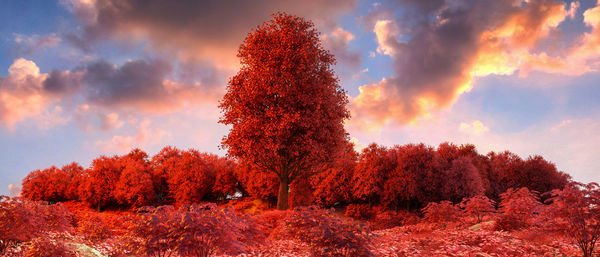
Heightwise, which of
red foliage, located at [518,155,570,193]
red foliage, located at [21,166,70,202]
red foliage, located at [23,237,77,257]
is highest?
red foliage, located at [518,155,570,193]

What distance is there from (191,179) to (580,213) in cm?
2613

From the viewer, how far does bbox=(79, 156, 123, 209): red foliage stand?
3058 centimetres

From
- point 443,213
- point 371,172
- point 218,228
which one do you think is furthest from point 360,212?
point 218,228

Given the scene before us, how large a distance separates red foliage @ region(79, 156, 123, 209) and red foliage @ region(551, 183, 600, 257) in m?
31.7

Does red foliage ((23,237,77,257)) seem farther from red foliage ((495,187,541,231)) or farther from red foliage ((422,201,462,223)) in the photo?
red foliage ((495,187,541,231))

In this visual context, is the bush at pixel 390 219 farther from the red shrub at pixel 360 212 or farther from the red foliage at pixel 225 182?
the red foliage at pixel 225 182

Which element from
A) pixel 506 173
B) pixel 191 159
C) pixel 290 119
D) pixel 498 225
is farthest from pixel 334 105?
pixel 506 173

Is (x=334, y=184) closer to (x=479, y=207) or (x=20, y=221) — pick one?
(x=479, y=207)

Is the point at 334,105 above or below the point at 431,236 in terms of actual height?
above

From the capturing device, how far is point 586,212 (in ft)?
30.3

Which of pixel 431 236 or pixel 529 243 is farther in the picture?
pixel 431 236

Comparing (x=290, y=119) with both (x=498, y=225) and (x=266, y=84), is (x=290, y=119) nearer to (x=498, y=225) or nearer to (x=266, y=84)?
(x=266, y=84)

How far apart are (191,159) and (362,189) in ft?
48.8

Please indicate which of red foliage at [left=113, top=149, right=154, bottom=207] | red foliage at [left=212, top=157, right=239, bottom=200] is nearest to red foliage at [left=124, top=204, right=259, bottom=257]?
red foliage at [left=212, top=157, right=239, bottom=200]
